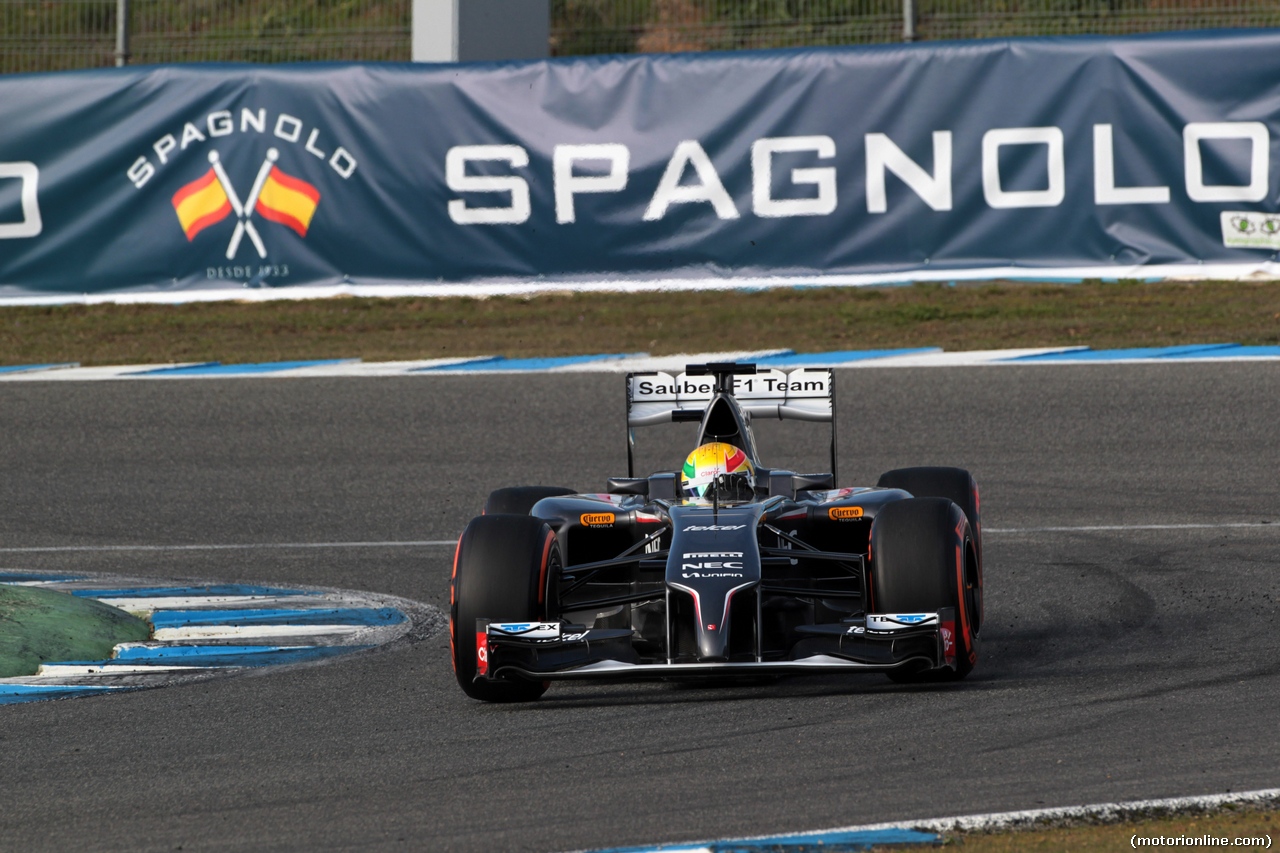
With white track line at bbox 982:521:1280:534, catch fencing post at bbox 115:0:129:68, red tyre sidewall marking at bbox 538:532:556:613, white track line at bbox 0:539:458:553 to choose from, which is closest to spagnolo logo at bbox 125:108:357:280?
catch fencing post at bbox 115:0:129:68

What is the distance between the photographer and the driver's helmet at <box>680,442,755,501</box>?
6285 mm

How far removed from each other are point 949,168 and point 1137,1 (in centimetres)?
408

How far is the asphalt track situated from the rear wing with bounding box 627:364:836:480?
3.60 feet

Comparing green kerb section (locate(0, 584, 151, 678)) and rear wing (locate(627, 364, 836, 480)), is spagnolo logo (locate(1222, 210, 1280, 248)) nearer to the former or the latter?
rear wing (locate(627, 364, 836, 480))

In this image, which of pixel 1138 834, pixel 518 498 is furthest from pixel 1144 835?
pixel 518 498

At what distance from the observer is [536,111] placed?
1399cm

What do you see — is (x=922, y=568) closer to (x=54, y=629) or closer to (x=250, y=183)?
(x=54, y=629)

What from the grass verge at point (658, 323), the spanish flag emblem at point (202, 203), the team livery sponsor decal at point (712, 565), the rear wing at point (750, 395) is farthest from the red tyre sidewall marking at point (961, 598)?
the spanish flag emblem at point (202, 203)

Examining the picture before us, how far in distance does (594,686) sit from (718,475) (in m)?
0.83

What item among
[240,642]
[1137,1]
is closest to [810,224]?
[1137,1]

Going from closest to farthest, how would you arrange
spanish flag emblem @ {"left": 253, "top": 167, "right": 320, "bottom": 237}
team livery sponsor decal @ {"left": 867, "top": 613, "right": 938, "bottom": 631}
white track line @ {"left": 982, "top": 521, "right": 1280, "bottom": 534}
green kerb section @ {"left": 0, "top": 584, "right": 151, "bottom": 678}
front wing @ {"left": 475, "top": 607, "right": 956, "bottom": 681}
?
front wing @ {"left": 475, "top": 607, "right": 956, "bottom": 681}, team livery sponsor decal @ {"left": 867, "top": 613, "right": 938, "bottom": 631}, green kerb section @ {"left": 0, "top": 584, "right": 151, "bottom": 678}, white track line @ {"left": 982, "top": 521, "right": 1280, "bottom": 534}, spanish flag emblem @ {"left": 253, "top": 167, "right": 320, "bottom": 237}

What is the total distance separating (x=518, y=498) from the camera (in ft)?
22.5

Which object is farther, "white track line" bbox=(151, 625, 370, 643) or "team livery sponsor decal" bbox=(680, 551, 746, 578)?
"white track line" bbox=(151, 625, 370, 643)

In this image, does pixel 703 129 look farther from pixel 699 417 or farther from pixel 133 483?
pixel 699 417
